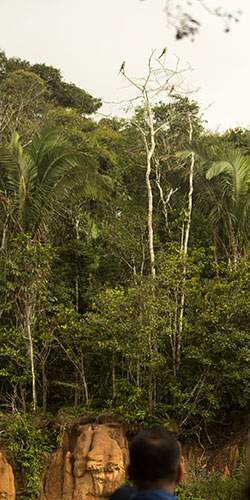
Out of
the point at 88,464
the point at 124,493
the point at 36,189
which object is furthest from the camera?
the point at 36,189

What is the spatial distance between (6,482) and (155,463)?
813cm

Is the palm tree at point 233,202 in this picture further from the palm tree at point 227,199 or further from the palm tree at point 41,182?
the palm tree at point 41,182

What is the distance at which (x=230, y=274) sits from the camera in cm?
1123

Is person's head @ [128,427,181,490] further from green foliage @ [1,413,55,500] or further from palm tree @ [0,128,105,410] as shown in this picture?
palm tree @ [0,128,105,410]

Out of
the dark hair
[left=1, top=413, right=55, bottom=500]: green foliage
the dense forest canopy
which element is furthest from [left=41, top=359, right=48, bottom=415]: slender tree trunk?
the dark hair

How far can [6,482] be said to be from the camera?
9266mm

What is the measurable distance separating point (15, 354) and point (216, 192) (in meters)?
5.75

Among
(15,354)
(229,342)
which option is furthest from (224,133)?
(15,354)

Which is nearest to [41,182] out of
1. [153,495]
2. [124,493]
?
[124,493]

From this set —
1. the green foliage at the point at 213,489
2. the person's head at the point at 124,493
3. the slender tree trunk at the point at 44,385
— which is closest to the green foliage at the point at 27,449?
the slender tree trunk at the point at 44,385

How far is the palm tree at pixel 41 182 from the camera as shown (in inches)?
436

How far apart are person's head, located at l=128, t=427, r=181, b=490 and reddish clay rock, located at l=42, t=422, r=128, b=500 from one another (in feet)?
26.5

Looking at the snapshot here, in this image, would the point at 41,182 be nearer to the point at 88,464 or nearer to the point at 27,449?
the point at 27,449

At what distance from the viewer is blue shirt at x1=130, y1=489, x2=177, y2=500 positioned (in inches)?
70.6
